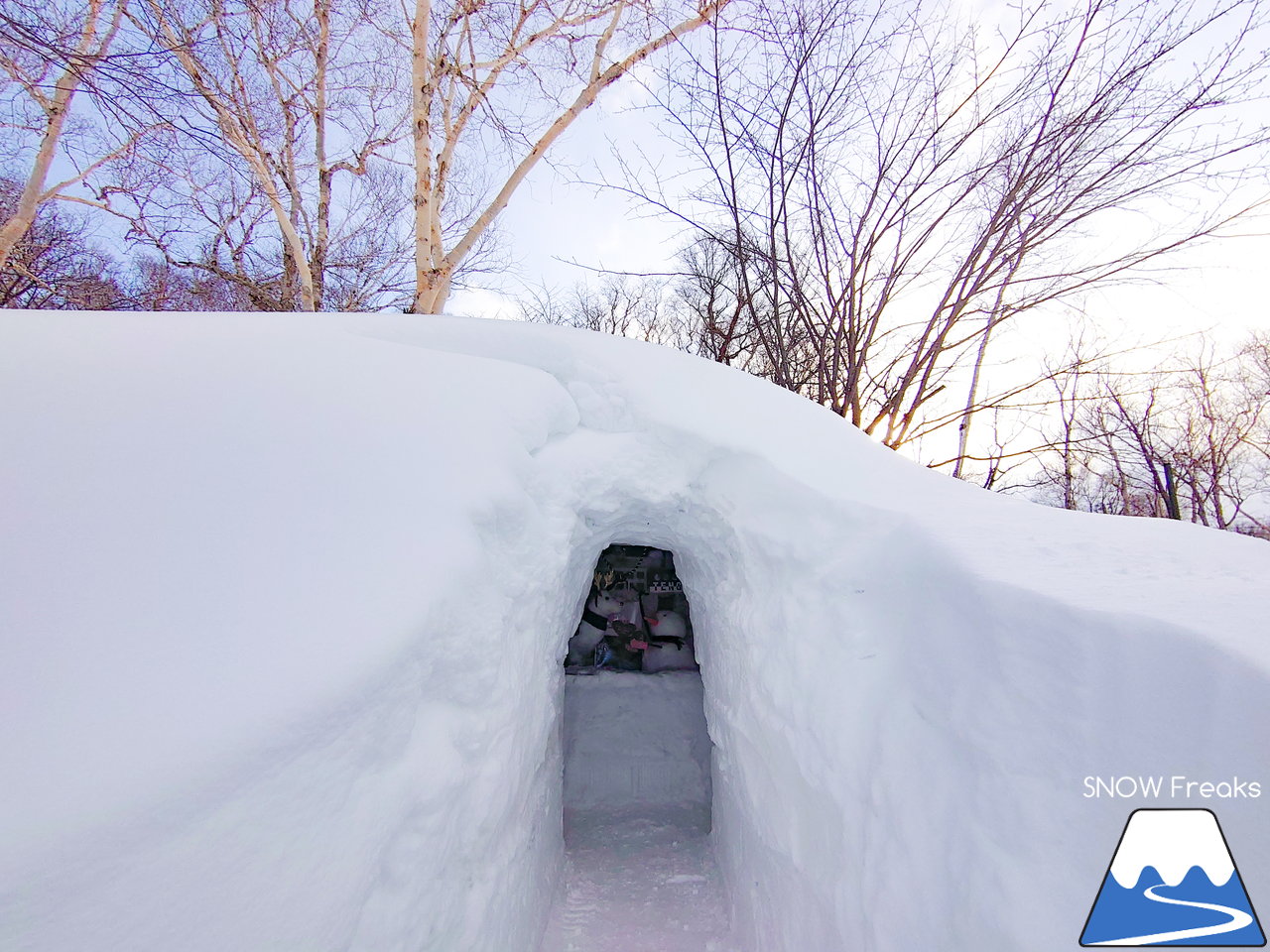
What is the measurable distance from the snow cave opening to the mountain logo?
373cm

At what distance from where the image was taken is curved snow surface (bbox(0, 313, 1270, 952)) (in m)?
0.96

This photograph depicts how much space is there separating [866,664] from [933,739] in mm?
336

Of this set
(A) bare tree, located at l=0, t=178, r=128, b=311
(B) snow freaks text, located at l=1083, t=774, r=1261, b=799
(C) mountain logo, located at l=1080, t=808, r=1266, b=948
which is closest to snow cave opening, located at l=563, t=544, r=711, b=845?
(C) mountain logo, located at l=1080, t=808, r=1266, b=948

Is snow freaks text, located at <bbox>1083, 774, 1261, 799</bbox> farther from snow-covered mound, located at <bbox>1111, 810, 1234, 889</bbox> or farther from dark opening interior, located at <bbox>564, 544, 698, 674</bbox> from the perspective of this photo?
dark opening interior, located at <bbox>564, 544, 698, 674</bbox>

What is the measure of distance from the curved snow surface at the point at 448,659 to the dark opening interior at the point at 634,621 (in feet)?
8.02

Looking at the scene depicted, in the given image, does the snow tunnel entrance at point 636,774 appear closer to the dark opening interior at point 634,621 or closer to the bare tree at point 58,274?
the dark opening interior at point 634,621

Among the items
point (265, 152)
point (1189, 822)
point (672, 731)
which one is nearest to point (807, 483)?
point (1189, 822)

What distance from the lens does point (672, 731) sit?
4.87 metres

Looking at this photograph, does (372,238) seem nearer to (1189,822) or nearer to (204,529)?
(204,529)

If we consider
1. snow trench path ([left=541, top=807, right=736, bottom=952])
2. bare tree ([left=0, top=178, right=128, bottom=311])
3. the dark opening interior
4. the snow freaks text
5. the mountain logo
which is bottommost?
snow trench path ([left=541, top=807, right=736, bottom=952])

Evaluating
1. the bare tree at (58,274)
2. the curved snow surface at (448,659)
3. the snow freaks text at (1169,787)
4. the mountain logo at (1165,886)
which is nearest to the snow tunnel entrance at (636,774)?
the curved snow surface at (448,659)

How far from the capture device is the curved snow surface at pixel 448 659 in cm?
96

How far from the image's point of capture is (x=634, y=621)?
5.20m

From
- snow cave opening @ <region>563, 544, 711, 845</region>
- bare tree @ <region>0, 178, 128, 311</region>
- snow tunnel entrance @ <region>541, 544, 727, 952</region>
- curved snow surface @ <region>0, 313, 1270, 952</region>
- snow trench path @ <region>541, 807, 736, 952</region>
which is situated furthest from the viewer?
bare tree @ <region>0, 178, 128, 311</region>
